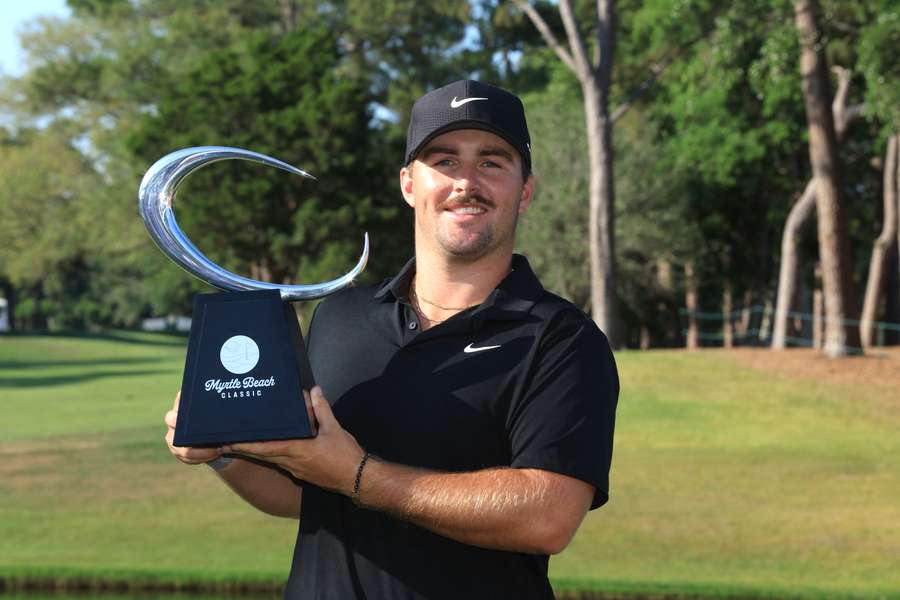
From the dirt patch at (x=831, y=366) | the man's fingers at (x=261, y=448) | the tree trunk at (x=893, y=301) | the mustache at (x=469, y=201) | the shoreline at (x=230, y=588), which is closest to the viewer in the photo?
the man's fingers at (x=261, y=448)

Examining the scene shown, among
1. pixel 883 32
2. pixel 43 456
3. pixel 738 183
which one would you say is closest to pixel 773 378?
pixel 883 32

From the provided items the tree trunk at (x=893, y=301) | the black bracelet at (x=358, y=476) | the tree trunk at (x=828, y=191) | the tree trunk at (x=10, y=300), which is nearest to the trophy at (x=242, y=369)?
the black bracelet at (x=358, y=476)

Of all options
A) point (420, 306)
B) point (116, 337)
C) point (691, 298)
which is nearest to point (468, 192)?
point (420, 306)

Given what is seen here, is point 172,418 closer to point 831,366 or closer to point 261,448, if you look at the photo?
point 261,448

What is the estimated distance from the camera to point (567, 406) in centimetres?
300

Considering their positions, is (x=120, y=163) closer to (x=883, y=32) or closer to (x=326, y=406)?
(x=883, y=32)

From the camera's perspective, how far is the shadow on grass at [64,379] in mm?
33250

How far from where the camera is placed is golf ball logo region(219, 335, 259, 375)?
294 centimetres

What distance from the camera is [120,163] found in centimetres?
6328

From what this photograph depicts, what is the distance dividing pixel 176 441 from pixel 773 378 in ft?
75.7

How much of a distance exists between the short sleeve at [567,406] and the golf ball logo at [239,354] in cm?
59

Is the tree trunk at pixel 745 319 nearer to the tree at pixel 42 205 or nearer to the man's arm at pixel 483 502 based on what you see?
the tree at pixel 42 205

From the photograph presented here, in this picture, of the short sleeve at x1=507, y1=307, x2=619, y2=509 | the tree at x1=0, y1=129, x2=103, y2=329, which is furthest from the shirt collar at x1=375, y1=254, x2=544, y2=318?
the tree at x1=0, y1=129, x2=103, y2=329

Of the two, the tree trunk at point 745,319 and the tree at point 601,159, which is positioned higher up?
the tree at point 601,159
